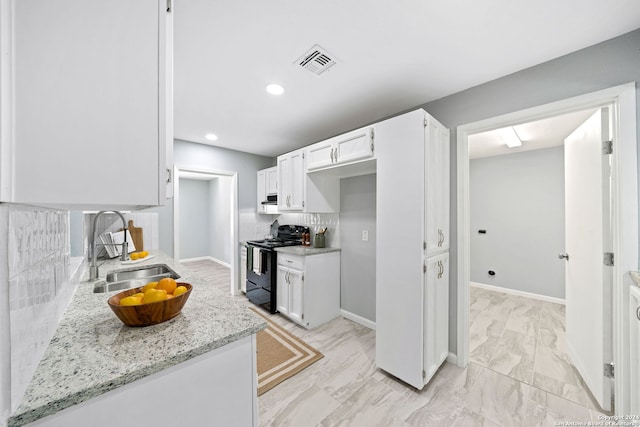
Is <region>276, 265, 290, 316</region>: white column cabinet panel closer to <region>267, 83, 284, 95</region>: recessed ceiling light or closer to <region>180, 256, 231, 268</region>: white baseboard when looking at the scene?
<region>267, 83, 284, 95</region>: recessed ceiling light

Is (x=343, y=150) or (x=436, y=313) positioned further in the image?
(x=343, y=150)

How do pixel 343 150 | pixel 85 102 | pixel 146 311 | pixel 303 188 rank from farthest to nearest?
1. pixel 303 188
2. pixel 343 150
3. pixel 146 311
4. pixel 85 102

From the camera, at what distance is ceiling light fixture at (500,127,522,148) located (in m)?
2.93

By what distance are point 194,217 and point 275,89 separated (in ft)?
18.2

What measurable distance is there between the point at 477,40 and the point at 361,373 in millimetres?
2559

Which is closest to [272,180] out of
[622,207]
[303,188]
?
[303,188]

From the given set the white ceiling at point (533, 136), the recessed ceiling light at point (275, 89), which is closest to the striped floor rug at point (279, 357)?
the recessed ceiling light at point (275, 89)

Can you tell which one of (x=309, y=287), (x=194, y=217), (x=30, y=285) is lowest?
(x=309, y=287)

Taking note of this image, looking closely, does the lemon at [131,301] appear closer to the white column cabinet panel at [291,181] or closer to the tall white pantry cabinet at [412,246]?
the tall white pantry cabinet at [412,246]

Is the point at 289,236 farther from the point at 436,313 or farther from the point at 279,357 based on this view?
the point at 436,313

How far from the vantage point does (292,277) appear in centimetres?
287

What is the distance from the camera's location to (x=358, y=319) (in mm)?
2859

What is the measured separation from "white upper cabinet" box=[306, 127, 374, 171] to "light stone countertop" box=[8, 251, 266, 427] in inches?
62.9

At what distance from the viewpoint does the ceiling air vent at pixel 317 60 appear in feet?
5.15
